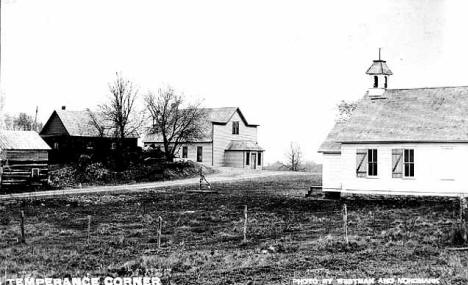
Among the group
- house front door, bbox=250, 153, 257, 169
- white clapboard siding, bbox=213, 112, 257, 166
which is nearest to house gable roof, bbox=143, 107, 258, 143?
white clapboard siding, bbox=213, 112, 257, 166

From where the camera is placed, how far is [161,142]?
62.3 meters

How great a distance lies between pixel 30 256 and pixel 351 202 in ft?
57.4

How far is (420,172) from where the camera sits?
88.7 ft

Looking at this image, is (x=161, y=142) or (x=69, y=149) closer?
(x=69, y=149)

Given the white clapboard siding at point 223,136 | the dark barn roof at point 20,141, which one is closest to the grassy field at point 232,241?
the dark barn roof at point 20,141

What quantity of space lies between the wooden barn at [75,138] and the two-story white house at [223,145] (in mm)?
6531

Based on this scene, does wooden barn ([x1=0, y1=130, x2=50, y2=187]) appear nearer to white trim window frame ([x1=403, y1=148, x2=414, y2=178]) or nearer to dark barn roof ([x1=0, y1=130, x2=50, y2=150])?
dark barn roof ([x1=0, y1=130, x2=50, y2=150])

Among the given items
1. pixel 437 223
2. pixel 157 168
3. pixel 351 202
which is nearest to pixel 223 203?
pixel 351 202

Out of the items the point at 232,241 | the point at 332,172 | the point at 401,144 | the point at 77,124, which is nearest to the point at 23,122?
the point at 77,124

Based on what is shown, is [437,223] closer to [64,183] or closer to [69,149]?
[64,183]

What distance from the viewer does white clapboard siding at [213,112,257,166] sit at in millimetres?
60084

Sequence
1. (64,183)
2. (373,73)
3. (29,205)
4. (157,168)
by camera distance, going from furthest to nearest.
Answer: (157,168), (64,183), (373,73), (29,205)

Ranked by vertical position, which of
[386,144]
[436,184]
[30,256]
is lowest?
[30,256]

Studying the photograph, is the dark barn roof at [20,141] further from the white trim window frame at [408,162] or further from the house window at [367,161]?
the white trim window frame at [408,162]
